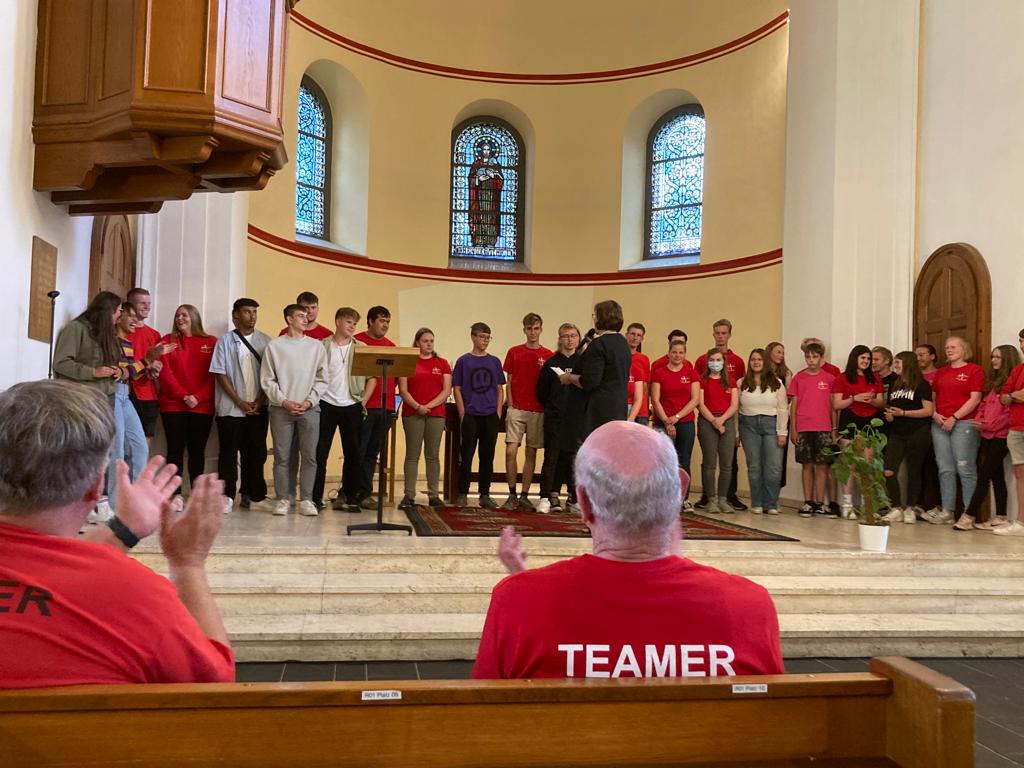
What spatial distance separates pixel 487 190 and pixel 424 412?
708cm

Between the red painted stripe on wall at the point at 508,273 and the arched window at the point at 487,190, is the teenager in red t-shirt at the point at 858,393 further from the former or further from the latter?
the arched window at the point at 487,190

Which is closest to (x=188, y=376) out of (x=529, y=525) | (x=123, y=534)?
(x=529, y=525)

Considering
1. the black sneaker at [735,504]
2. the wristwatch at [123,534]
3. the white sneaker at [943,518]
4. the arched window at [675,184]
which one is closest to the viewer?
the wristwatch at [123,534]

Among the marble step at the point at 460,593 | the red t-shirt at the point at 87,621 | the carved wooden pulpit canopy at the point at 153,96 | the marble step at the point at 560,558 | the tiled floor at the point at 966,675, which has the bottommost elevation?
the tiled floor at the point at 966,675

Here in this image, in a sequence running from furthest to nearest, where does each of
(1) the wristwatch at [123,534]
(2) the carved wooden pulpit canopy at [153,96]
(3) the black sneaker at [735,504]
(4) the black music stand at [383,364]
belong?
1. (3) the black sneaker at [735,504]
2. (4) the black music stand at [383,364]
3. (2) the carved wooden pulpit canopy at [153,96]
4. (1) the wristwatch at [123,534]

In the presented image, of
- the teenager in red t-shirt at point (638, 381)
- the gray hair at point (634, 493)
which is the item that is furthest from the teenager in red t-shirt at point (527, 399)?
the gray hair at point (634, 493)

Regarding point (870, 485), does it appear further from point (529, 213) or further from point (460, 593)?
point (529, 213)

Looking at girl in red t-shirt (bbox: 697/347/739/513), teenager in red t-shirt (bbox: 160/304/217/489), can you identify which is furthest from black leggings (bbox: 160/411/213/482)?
girl in red t-shirt (bbox: 697/347/739/513)

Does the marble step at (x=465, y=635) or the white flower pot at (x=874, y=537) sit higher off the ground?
the white flower pot at (x=874, y=537)

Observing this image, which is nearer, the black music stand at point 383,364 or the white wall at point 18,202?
the white wall at point 18,202

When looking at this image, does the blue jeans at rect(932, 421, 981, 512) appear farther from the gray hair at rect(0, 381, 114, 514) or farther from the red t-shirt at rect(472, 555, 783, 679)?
the gray hair at rect(0, 381, 114, 514)

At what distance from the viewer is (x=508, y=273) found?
46.6 feet

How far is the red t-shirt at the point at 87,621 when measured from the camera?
1.51 metres

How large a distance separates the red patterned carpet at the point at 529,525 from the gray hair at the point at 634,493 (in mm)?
4552
